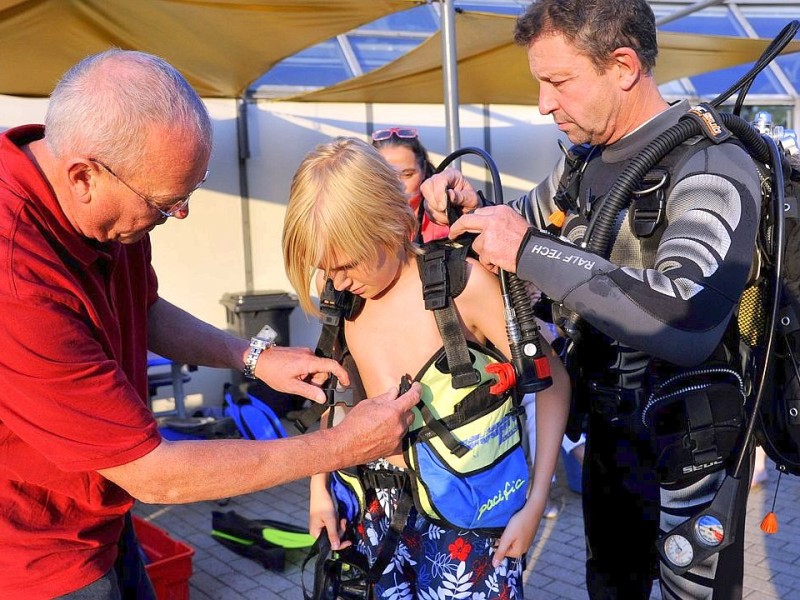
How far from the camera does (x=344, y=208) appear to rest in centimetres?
184

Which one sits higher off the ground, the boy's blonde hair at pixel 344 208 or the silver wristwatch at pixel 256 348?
the boy's blonde hair at pixel 344 208

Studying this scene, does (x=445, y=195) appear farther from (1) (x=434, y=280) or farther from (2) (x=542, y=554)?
(2) (x=542, y=554)

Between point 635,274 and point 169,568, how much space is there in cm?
247

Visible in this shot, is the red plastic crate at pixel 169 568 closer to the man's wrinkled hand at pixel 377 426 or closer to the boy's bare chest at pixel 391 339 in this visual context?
the boy's bare chest at pixel 391 339

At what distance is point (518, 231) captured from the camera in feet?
6.11

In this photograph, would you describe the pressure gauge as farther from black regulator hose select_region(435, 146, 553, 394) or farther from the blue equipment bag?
the blue equipment bag

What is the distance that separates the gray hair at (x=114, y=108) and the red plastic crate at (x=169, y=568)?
211 centimetres

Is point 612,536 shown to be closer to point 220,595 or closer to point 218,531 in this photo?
point 220,595

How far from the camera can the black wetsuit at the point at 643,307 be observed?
5.50ft

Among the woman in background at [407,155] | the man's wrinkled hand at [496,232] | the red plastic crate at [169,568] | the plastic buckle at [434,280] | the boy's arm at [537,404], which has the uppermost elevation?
the woman in background at [407,155]

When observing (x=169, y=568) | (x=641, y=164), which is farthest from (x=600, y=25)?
(x=169, y=568)

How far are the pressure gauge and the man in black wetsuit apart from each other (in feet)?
0.50

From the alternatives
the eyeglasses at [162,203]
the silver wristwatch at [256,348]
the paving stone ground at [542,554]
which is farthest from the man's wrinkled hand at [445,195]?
the paving stone ground at [542,554]

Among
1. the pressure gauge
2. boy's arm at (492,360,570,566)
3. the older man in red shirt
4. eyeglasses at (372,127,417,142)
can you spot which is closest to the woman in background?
eyeglasses at (372,127,417,142)
